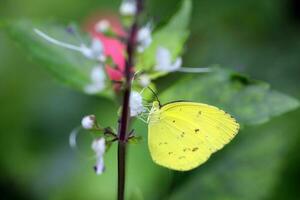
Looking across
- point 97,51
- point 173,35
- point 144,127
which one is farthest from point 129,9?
point 144,127

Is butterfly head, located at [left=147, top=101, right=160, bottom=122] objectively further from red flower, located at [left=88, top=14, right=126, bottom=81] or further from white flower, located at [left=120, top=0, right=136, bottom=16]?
white flower, located at [left=120, top=0, right=136, bottom=16]

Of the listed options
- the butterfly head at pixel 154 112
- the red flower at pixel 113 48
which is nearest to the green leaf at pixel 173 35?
the red flower at pixel 113 48

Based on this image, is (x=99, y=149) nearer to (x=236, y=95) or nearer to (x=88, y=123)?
(x=88, y=123)

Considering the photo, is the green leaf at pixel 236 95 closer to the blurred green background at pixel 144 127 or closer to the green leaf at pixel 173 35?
the green leaf at pixel 173 35

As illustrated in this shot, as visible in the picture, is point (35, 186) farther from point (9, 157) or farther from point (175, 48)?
point (175, 48)

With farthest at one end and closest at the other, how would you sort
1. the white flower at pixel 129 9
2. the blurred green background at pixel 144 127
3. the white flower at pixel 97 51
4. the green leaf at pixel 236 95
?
the blurred green background at pixel 144 127, the green leaf at pixel 236 95, the white flower at pixel 97 51, the white flower at pixel 129 9

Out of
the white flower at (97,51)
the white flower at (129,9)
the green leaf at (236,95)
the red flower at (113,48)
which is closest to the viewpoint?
the white flower at (129,9)
